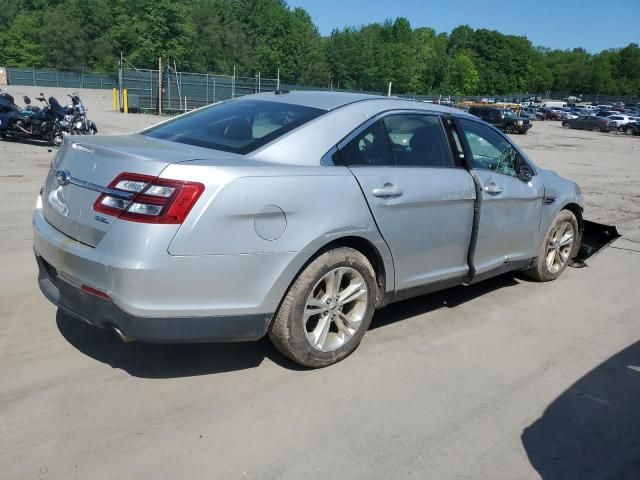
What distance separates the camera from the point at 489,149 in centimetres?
494

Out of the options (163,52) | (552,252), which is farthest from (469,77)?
(552,252)

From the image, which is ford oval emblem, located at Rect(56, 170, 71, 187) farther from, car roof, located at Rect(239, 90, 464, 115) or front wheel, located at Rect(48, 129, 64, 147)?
front wheel, located at Rect(48, 129, 64, 147)

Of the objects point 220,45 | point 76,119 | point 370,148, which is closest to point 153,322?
point 370,148

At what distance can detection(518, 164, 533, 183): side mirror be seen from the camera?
5125 mm

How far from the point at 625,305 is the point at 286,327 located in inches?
140

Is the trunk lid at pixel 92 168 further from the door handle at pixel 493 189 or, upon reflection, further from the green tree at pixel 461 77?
the green tree at pixel 461 77

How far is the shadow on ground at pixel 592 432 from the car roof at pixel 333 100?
7.26ft

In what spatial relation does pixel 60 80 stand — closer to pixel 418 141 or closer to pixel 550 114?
pixel 550 114

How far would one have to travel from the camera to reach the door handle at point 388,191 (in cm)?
375

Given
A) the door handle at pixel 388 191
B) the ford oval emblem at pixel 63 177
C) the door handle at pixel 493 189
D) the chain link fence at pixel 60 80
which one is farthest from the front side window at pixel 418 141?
the chain link fence at pixel 60 80

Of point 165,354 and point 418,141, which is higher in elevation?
point 418,141

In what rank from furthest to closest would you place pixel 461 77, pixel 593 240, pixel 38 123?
pixel 461 77, pixel 38 123, pixel 593 240

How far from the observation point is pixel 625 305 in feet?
17.7

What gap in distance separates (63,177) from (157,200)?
834 mm
